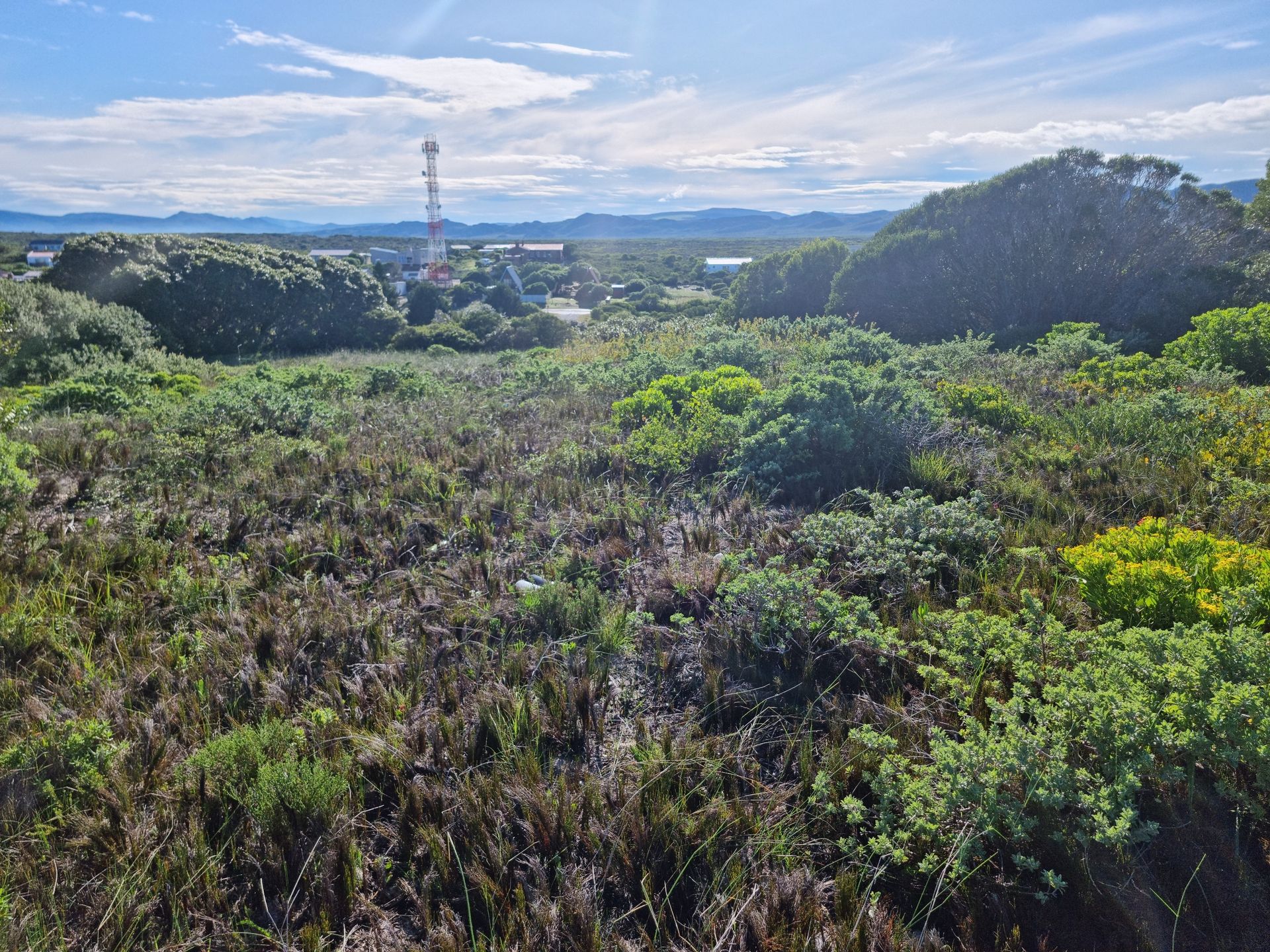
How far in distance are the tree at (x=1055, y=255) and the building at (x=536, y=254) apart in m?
74.2

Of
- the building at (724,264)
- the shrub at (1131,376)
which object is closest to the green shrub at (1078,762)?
the shrub at (1131,376)

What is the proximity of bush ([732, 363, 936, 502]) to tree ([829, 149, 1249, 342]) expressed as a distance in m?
12.6

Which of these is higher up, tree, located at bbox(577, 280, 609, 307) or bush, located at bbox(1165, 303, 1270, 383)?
tree, located at bbox(577, 280, 609, 307)

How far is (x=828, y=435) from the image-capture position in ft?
17.1

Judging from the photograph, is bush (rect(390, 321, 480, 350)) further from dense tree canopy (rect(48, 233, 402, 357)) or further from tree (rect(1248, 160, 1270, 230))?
tree (rect(1248, 160, 1270, 230))

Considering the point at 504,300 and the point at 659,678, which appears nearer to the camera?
the point at 659,678

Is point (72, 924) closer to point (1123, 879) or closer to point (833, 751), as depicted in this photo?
point (833, 751)

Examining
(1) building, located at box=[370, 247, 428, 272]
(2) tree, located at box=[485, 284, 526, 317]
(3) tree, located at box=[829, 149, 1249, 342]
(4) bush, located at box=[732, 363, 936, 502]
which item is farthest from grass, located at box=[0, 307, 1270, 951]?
(1) building, located at box=[370, 247, 428, 272]

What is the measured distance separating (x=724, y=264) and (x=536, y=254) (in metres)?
30.3

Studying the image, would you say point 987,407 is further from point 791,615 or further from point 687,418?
point 791,615

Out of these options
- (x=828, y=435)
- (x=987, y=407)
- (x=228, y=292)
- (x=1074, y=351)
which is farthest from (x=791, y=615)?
(x=228, y=292)

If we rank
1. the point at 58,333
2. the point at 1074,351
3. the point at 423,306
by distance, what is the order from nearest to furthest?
the point at 1074,351 < the point at 58,333 < the point at 423,306

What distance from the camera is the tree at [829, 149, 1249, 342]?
16.2 m

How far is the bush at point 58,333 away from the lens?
1393cm
